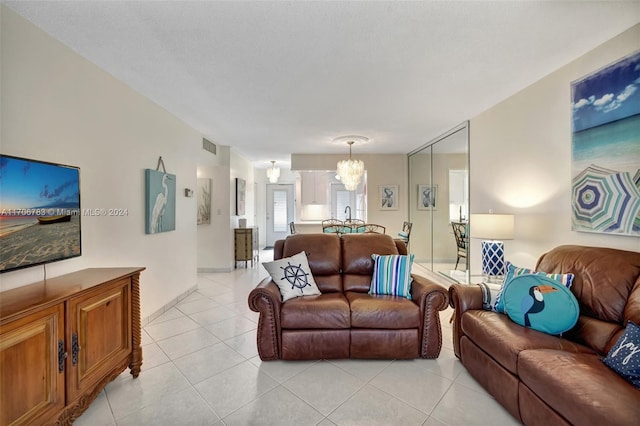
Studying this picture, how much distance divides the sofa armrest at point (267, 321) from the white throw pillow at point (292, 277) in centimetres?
19

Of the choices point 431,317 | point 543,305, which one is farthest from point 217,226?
point 543,305

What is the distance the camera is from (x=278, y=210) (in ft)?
29.6

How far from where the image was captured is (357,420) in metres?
1.67

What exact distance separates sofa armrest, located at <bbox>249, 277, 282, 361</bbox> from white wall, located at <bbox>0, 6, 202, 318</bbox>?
1406mm

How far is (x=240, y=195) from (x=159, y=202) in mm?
2923

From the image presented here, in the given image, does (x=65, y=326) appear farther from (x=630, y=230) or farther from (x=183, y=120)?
(x=630, y=230)

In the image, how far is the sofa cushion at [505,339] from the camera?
1.64 m

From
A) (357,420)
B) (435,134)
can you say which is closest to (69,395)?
(357,420)

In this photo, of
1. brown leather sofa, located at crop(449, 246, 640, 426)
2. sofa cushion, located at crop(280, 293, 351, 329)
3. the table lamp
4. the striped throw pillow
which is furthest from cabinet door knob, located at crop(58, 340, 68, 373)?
the table lamp

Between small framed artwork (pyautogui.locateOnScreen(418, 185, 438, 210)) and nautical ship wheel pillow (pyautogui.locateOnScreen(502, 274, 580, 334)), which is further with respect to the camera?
small framed artwork (pyautogui.locateOnScreen(418, 185, 438, 210))

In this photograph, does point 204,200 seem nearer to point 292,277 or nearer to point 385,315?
point 292,277

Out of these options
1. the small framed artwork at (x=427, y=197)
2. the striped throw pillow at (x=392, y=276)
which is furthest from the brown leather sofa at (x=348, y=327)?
the small framed artwork at (x=427, y=197)

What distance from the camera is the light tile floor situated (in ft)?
5.53

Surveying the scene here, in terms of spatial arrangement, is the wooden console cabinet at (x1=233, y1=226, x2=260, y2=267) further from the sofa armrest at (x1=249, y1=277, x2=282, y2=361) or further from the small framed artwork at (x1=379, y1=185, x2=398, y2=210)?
the sofa armrest at (x1=249, y1=277, x2=282, y2=361)
